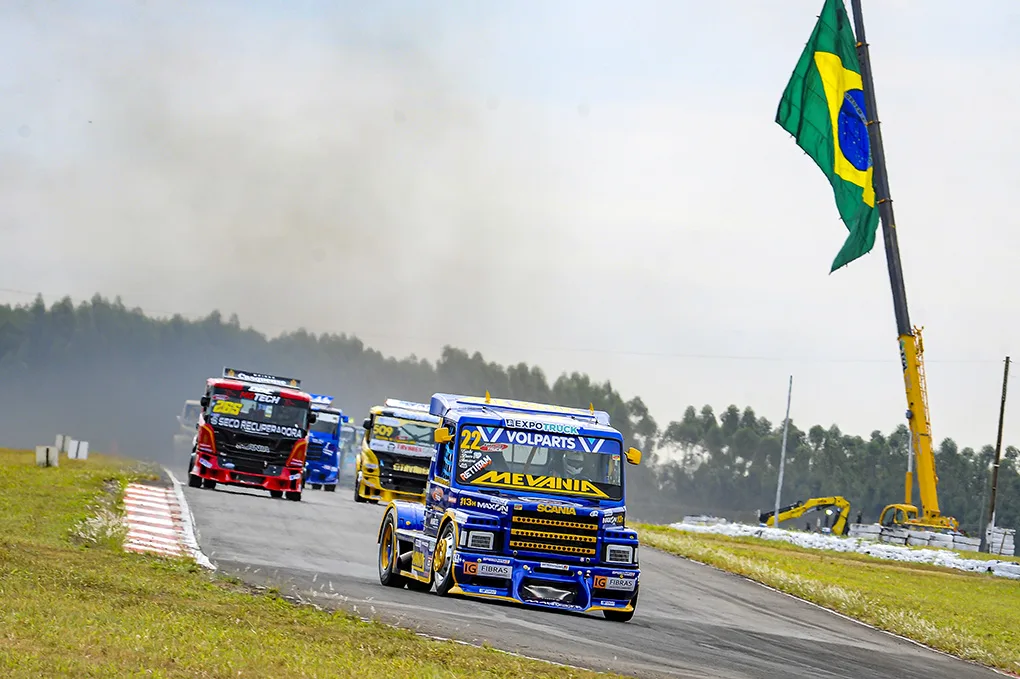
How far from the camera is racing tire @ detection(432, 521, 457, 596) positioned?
56.3ft

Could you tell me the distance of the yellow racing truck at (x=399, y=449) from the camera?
40.2 metres

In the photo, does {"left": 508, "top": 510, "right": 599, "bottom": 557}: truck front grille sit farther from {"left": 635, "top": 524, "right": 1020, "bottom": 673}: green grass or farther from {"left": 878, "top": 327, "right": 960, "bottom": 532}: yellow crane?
{"left": 878, "top": 327, "right": 960, "bottom": 532}: yellow crane

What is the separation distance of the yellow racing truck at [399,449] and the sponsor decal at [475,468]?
22322 millimetres

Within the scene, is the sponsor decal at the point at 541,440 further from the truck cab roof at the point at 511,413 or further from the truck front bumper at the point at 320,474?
the truck front bumper at the point at 320,474

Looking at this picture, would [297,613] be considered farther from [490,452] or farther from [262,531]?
[262,531]

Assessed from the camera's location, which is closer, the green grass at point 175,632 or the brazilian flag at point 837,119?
the green grass at point 175,632

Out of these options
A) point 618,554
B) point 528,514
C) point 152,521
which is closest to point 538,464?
point 528,514

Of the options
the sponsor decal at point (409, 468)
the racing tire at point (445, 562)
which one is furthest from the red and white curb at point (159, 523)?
the sponsor decal at point (409, 468)

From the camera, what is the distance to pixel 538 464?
17.8 m

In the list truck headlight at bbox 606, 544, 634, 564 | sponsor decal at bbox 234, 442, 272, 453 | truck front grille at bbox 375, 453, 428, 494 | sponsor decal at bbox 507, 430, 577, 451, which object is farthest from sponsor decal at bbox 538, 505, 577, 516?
truck front grille at bbox 375, 453, 428, 494

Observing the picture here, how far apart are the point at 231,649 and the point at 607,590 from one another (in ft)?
24.0

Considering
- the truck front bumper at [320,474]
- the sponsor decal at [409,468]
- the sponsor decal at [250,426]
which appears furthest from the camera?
the truck front bumper at [320,474]

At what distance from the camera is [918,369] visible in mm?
47688

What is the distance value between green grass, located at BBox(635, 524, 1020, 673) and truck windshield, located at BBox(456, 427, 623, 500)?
6.12 metres
